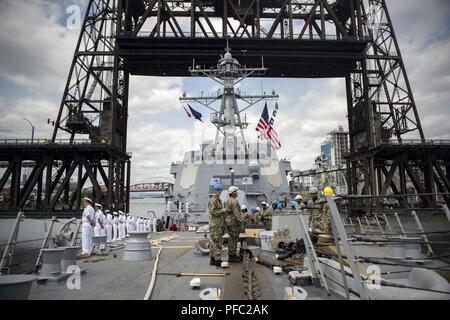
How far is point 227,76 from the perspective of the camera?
1859 centimetres

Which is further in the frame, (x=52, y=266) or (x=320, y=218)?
(x=320, y=218)

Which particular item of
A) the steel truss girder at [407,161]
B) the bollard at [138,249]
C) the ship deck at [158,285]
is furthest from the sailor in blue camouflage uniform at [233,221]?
the steel truss girder at [407,161]

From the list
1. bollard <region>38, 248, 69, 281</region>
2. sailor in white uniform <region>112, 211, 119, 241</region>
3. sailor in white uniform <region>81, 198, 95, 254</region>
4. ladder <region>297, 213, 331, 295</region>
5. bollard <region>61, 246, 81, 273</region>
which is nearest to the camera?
ladder <region>297, 213, 331, 295</region>

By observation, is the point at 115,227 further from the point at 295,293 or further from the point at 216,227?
the point at 295,293

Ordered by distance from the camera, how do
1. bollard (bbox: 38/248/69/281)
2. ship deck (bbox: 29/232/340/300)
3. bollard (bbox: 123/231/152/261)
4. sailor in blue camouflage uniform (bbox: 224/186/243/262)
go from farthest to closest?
bollard (bbox: 123/231/152/261) < sailor in blue camouflage uniform (bbox: 224/186/243/262) < bollard (bbox: 38/248/69/281) < ship deck (bbox: 29/232/340/300)

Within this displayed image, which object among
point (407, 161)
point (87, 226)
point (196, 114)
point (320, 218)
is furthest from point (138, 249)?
point (407, 161)

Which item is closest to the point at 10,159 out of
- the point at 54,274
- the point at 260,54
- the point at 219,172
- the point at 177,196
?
the point at 177,196

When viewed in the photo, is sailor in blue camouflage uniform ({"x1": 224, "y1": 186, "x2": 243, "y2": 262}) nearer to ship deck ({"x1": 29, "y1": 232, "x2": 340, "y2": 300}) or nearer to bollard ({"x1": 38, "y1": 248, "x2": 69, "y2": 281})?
ship deck ({"x1": 29, "y1": 232, "x2": 340, "y2": 300})

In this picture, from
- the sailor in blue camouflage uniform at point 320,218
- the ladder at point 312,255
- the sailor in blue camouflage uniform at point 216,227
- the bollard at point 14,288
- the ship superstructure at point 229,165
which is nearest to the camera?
the bollard at point 14,288

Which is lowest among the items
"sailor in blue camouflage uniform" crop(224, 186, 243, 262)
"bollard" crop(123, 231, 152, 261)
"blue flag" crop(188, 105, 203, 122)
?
"bollard" crop(123, 231, 152, 261)

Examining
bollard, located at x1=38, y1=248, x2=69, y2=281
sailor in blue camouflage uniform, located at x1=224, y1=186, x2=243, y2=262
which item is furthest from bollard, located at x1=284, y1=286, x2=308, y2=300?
bollard, located at x1=38, y1=248, x2=69, y2=281

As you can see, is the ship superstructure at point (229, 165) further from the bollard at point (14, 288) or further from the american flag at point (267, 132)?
the bollard at point (14, 288)
